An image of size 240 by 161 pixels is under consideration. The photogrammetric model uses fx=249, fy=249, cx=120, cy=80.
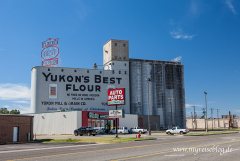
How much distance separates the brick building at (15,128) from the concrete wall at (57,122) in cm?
1873

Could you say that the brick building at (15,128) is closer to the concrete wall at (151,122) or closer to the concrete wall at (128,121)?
the concrete wall at (128,121)

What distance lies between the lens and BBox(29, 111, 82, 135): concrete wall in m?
56.3

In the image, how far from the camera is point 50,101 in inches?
3083

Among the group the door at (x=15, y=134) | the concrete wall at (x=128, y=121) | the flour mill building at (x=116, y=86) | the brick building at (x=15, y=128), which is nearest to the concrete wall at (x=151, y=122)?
the flour mill building at (x=116, y=86)

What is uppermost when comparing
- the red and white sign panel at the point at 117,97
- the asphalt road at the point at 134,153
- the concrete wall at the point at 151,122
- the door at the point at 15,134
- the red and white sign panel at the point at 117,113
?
the red and white sign panel at the point at 117,97

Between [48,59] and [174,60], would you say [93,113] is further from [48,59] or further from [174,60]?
[174,60]

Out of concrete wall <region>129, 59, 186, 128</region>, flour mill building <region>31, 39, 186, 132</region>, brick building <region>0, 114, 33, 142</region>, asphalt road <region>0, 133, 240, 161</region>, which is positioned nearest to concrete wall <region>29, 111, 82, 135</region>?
flour mill building <region>31, 39, 186, 132</region>

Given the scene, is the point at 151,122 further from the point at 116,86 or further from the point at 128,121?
the point at 128,121

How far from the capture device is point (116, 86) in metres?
85.9

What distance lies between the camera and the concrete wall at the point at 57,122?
56344 millimetres

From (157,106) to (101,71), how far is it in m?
24.6

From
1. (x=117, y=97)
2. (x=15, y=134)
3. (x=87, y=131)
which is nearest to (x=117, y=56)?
(x=87, y=131)

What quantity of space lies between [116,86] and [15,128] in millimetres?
51981

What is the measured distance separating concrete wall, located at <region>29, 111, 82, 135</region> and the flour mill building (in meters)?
13.5
